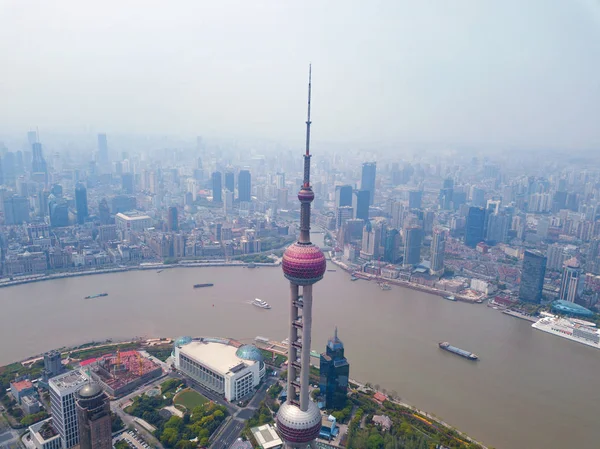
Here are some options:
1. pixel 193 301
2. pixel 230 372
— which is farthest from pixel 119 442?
pixel 193 301

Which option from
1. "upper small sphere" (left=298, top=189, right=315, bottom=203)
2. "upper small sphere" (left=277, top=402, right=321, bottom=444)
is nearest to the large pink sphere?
"upper small sphere" (left=298, top=189, right=315, bottom=203)

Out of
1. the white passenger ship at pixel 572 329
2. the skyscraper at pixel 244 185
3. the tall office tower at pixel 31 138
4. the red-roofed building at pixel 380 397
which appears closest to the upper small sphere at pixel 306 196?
the red-roofed building at pixel 380 397

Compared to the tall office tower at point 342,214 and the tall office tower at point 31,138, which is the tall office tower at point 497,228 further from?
the tall office tower at point 31,138

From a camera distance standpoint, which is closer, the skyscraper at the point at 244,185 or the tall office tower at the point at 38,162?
the skyscraper at the point at 244,185

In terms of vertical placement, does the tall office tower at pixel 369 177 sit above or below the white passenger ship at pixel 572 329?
above

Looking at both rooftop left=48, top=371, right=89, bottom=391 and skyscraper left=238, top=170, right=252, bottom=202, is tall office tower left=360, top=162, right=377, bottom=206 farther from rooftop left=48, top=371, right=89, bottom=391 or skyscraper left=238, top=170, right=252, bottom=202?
rooftop left=48, top=371, right=89, bottom=391

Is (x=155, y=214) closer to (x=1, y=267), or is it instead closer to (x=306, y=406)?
(x=1, y=267)
